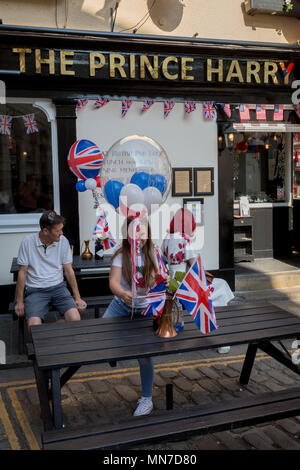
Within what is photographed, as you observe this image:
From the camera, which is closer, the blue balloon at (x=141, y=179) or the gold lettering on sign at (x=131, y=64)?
the blue balloon at (x=141, y=179)

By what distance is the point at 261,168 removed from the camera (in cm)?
935

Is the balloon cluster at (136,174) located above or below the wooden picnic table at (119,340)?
above

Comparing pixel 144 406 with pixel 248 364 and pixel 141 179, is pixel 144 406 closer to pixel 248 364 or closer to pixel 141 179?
pixel 248 364

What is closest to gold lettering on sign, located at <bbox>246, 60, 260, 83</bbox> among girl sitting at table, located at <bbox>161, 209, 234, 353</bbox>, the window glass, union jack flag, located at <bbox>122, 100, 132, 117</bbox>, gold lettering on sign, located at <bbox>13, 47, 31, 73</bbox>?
the window glass

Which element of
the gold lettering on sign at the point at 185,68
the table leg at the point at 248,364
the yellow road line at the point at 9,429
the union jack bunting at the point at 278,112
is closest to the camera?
the yellow road line at the point at 9,429

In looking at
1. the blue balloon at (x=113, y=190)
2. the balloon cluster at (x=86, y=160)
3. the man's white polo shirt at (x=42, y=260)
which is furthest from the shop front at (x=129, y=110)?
the blue balloon at (x=113, y=190)

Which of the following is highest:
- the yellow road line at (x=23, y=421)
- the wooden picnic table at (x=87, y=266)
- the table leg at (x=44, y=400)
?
the wooden picnic table at (x=87, y=266)

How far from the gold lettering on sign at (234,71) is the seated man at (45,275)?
14.2ft

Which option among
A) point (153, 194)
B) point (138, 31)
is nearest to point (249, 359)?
point (153, 194)

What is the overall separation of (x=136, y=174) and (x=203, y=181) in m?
3.80

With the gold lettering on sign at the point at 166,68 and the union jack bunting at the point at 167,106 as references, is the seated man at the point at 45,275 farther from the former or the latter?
the gold lettering on sign at the point at 166,68

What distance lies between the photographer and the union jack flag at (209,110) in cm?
748

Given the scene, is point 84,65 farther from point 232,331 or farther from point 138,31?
point 232,331

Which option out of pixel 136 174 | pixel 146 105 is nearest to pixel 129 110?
pixel 146 105
